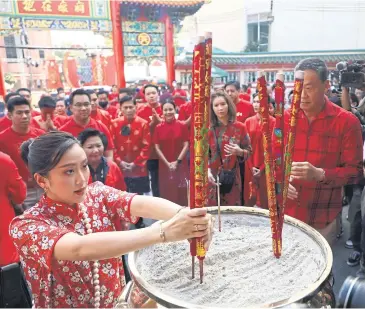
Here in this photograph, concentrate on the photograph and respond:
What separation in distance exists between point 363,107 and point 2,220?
2962mm

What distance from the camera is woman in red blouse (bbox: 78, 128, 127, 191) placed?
232 cm

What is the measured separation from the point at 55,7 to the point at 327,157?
9883mm

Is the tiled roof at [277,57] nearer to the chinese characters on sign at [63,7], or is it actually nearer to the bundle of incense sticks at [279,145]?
the chinese characters on sign at [63,7]

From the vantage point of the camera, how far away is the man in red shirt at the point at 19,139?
2.97 metres

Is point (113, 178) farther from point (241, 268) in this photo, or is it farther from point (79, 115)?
point (241, 268)

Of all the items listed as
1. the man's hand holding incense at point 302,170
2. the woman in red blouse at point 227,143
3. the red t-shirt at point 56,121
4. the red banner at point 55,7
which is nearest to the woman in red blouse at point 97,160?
the woman in red blouse at point 227,143

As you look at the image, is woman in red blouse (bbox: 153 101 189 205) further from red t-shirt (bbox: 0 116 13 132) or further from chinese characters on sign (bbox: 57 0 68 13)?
chinese characters on sign (bbox: 57 0 68 13)

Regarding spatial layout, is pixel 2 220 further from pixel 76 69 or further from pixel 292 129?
pixel 76 69

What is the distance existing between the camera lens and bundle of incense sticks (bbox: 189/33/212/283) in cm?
38

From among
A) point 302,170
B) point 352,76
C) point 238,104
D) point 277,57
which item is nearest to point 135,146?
point 238,104

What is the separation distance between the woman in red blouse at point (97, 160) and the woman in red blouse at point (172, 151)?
1.19 m

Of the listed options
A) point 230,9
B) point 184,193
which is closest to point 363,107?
point 184,193

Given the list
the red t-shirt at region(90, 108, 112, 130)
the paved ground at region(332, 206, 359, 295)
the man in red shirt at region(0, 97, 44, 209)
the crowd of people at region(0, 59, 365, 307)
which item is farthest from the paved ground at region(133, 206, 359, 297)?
the red t-shirt at region(90, 108, 112, 130)

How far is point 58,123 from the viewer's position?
403cm
